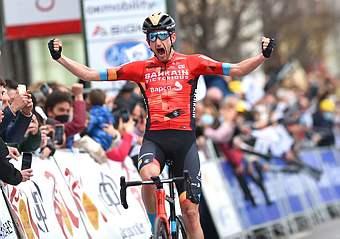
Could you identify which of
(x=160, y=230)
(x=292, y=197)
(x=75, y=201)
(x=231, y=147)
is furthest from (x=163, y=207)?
(x=292, y=197)

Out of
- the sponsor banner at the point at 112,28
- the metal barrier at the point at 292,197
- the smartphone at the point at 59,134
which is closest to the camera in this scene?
the smartphone at the point at 59,134

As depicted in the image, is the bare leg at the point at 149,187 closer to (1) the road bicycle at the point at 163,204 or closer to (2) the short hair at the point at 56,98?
(1) the road bicycle at the point at 163,204

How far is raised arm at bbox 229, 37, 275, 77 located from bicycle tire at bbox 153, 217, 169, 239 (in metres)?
1.64

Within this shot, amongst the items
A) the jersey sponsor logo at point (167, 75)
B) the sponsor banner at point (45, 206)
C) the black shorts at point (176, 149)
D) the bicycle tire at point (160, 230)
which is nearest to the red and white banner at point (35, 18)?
the sponsor banner at point (45, 206)

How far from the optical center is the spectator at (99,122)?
13.3 metres

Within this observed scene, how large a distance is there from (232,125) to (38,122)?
7345 mm

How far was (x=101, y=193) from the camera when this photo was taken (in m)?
12.4

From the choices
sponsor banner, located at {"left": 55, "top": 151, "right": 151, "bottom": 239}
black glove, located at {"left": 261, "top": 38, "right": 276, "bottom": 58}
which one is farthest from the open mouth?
sponsor banner, located at {"left": 55, "top": 151, "right": 151, "bottom": 239}

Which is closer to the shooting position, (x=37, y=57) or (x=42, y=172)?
(x=42, y=172)

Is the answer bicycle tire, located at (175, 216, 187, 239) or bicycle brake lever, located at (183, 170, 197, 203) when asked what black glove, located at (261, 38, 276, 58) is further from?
bicycle tire, located at (175, 216, 187, 239)

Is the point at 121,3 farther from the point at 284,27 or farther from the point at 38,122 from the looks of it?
the point at 284,27

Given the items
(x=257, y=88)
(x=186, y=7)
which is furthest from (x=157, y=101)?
(x=186, y=7)

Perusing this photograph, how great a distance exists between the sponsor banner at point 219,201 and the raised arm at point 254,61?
5.73m

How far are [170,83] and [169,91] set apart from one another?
0.07 m
